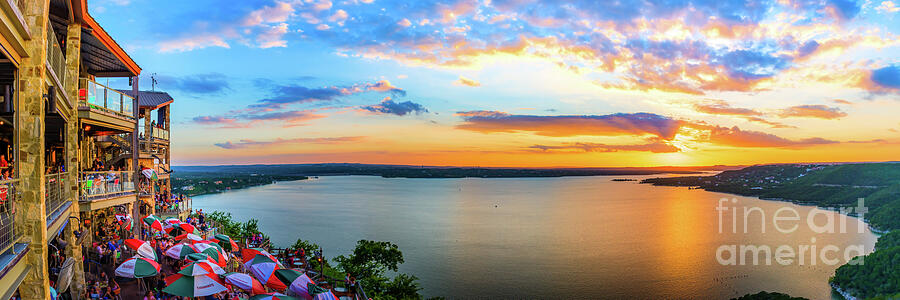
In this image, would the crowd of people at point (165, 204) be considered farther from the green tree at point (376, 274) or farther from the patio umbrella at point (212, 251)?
the patio umbrella at point (212, 251)

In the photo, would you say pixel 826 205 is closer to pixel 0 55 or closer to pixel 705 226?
pixel 705 226

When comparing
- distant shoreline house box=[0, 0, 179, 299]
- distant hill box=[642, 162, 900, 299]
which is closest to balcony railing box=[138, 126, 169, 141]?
distant shoreline house box=[0, 0, 179, 299]

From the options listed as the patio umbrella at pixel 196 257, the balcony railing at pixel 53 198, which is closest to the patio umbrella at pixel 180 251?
the patio umbrella at pixel 196 257

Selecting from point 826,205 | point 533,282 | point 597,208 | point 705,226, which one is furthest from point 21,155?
point 826,205

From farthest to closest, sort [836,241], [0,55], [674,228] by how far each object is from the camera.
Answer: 1. [674,228]
2. [836,241]
3. [0,55]

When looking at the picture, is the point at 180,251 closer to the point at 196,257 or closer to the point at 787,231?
the point at 196,257
